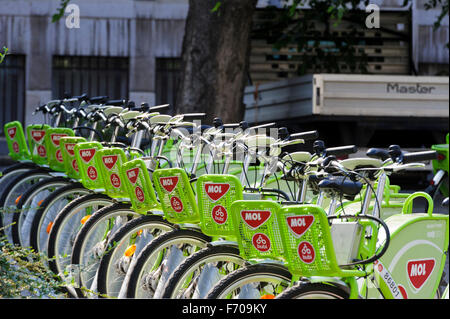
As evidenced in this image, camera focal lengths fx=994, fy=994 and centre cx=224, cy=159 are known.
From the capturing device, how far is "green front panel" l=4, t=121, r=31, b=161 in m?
7.12

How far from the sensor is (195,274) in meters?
4.21

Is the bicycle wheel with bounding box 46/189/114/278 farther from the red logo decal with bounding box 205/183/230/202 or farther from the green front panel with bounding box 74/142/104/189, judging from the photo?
the red logo decal with bounding box 205/183/230/202

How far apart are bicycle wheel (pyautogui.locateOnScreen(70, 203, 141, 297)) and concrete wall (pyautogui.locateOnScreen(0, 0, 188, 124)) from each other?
990 cm

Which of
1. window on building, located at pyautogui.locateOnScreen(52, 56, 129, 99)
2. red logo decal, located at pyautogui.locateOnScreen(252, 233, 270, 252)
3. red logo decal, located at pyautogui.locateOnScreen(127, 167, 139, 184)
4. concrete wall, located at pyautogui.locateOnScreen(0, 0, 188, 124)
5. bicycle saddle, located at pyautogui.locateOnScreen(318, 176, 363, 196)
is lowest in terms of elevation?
red logo decal, located at pyautogui.locateOnScreen(252, 233, 270, 252)

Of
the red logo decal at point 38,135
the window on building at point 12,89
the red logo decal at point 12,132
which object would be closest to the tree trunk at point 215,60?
the red logo decal at point 12,132

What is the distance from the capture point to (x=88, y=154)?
18.7ft

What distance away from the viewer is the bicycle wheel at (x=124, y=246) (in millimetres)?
4934

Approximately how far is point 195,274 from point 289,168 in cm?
64

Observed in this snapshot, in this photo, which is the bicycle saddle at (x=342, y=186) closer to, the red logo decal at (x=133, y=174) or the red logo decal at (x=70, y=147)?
the red logo decal at (x=133, y=174)

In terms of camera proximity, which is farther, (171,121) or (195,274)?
(171,121)

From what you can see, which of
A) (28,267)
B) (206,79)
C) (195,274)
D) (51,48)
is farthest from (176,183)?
(51,48)

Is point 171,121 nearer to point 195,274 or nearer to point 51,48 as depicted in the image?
point 195,274

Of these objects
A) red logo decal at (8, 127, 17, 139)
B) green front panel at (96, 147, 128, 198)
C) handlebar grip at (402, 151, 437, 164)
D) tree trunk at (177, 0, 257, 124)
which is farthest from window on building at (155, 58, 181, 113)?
handlebar grip at (402, 151, 437, 164)

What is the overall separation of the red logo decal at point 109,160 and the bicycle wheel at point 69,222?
0.42 meters
